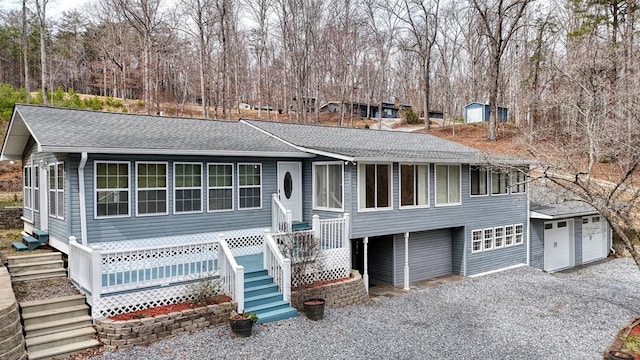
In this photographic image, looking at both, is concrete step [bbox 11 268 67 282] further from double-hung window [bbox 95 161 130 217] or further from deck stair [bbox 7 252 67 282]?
double-hung window [bbox 95 161 130 217]

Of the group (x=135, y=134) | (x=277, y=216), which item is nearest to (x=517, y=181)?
(x=277, y=216)

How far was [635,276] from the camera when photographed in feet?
48.5

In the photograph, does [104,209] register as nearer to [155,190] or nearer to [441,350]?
[155,190]

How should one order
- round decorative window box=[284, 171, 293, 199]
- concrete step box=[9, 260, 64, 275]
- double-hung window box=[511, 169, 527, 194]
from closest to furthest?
1. concrete step box=[9, 260, 64, 275]
2. round decorative window box=[284, 171, 293, 199]
3. double-hung window box=[511, 169, 527, 194]

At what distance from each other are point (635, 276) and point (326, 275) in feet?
40.1

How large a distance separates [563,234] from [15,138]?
2047cm

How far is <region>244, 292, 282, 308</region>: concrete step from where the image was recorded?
28.2ft

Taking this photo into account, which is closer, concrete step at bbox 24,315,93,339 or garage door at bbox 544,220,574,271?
concrete step at bbox 24,315,93,339

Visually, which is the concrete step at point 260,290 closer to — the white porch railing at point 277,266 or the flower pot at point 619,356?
the white porch railing at point 277,266

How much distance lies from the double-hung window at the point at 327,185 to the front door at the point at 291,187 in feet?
1.92

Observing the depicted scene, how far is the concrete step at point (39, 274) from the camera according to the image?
28.9 feet

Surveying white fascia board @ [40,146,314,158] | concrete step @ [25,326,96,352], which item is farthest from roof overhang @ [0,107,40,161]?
concrete step @ [25,326,96,352]

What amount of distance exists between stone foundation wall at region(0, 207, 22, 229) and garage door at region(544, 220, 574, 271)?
20.2 metres

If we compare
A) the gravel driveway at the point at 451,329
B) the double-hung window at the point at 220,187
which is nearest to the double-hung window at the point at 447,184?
the gravel driveway at the point at 451,329
